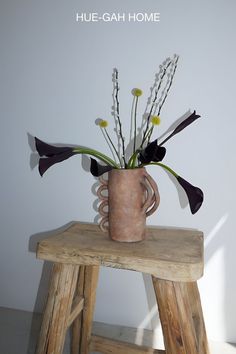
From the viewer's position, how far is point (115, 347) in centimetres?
94

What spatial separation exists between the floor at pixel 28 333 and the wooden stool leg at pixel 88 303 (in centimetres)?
15

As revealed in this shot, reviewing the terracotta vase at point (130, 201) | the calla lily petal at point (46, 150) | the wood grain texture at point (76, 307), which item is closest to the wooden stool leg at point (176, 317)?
the terracotta vase at point (130, 201)

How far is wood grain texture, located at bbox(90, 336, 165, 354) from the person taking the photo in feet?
2.94

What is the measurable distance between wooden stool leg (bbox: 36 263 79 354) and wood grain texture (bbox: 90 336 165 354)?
214 mm

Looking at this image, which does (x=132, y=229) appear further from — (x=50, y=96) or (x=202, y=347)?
(x=50, y=96)

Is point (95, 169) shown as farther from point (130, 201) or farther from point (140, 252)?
point (140, 252)

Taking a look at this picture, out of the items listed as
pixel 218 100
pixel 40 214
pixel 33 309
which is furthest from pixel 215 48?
pixel 33 309

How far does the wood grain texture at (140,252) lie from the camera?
0.69 meters

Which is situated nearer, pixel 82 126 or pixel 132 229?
pixel 132 229

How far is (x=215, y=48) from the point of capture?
1003 millimetres

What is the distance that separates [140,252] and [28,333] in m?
0.74

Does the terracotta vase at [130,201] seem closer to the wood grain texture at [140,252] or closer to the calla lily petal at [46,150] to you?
the wood grain texture at [140,252]

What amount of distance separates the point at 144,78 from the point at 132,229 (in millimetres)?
541

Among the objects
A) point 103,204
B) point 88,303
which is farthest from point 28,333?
point 103,204
